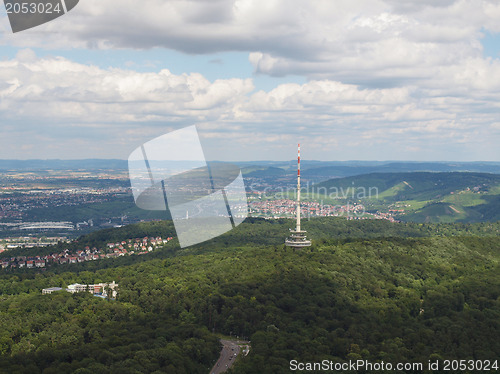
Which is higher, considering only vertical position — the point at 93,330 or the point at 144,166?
the point at 144,166

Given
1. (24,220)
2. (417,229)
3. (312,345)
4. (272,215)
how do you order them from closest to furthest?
1. (312,345)
2. (417,229)
3. (272,215)
4. (24,220)

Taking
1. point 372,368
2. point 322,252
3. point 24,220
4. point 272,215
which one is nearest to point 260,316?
point 372,368

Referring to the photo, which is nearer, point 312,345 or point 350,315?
point 312,345

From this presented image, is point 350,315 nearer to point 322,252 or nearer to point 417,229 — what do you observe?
point 322,252

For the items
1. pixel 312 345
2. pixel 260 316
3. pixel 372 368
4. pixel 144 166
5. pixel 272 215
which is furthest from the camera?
pixel 272 215

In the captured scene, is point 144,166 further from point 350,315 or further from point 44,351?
point 350,315

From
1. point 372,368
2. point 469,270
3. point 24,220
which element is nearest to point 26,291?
point 372,368
